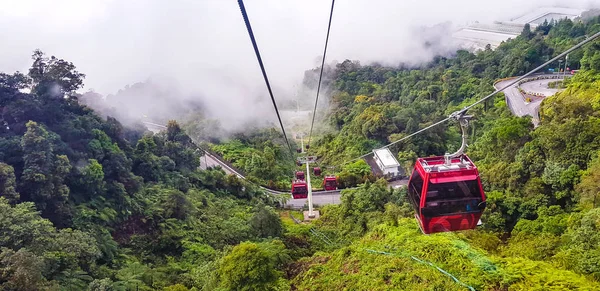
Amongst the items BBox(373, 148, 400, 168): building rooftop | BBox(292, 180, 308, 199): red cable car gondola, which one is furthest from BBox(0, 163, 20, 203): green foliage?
BBox(373, 148, 400, 168): building rooftop

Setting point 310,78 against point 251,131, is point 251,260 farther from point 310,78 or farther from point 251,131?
point 310,78

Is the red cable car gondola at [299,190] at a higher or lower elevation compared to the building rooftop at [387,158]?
lower

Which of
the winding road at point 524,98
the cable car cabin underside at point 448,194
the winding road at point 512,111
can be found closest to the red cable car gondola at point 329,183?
the winding road at point 512,111

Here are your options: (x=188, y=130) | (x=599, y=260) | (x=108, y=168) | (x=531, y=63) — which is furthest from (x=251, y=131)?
(x=599, y=260)

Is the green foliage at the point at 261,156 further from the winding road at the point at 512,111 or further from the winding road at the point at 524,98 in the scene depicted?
the winding road at the point at 524,98

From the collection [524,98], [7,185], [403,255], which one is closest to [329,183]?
[403,255]

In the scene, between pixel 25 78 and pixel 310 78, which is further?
pixel 310 78

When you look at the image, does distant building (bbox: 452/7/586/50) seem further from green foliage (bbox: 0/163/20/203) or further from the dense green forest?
green foliage (bbox: 0/163/20/203)

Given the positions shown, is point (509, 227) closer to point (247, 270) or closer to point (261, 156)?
point (247, 270)
